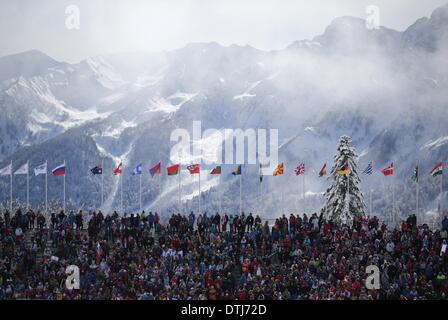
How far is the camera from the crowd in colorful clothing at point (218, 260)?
46469 millimetres

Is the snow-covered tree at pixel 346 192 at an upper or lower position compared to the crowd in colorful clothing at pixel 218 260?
upper

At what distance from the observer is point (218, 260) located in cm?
4975

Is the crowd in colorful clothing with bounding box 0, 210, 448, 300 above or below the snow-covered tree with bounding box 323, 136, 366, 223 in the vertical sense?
below

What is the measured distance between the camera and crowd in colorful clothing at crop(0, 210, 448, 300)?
46.5m

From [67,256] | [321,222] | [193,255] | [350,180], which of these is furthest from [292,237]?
[350,180]

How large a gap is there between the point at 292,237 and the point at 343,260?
4368 millimetres

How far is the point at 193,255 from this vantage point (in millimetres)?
51000

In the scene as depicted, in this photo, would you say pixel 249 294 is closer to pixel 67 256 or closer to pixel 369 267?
pixel 369 267

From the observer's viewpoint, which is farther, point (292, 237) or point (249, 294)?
point (292, 237)

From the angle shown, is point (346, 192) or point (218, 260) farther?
point (346, 192)

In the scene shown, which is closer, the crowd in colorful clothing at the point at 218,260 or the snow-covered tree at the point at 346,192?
the crowd in colorful clothing at the point at 218,260
